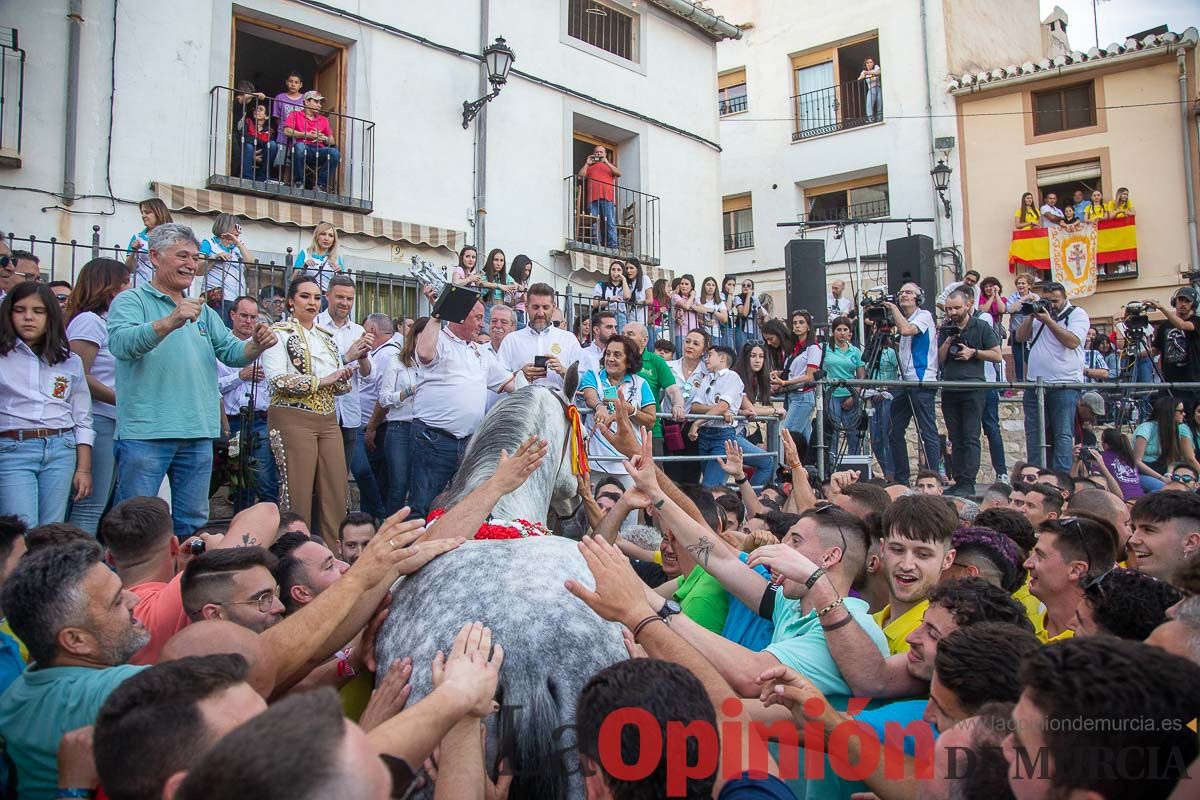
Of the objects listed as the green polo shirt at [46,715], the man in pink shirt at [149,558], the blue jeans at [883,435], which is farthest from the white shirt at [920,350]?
the green polo shirt at [46,715]

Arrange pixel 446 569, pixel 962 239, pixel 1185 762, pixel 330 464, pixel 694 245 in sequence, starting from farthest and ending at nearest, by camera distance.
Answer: pixel 962 239 → pixel 694 245 → pixel 330 464 → pixel 446 569 → pixel 1185 762

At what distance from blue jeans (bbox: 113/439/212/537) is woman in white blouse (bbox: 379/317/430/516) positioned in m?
1.69

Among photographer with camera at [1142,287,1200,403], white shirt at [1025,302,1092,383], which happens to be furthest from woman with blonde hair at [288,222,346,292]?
photographer with camera at [1142,287,1200,403]

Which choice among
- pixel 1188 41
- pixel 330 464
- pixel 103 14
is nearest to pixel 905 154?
pixel 1188 41

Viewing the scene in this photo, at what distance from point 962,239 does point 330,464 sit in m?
17.8

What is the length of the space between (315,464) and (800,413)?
5064 millimetres

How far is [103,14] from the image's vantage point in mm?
10414

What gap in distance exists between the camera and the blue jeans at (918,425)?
29.0 feet

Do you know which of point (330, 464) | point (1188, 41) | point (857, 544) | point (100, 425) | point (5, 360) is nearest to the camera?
point (857, 544)

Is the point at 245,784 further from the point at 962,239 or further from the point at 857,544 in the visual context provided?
the point at 962,239

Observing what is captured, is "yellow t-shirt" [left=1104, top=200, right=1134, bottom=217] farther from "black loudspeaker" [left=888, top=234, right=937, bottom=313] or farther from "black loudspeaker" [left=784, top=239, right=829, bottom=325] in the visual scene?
"black loudspeaker" [left=784, top=239, right=829, bottom=325]

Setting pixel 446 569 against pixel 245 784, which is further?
pixel 446 569

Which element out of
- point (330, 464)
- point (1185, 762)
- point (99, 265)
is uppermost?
point (99, 265)

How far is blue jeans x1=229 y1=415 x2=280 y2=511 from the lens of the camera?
6.78m
